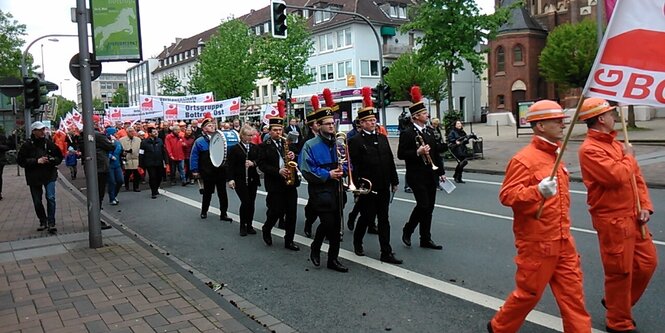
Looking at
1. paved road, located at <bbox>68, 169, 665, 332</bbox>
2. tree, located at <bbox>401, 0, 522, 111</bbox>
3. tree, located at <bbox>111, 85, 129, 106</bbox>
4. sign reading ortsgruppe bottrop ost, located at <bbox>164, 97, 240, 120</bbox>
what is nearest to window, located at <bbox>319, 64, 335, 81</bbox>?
tree, located at <bbox>401, 0, 522, 111</bbox>

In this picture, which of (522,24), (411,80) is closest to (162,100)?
(411,80)

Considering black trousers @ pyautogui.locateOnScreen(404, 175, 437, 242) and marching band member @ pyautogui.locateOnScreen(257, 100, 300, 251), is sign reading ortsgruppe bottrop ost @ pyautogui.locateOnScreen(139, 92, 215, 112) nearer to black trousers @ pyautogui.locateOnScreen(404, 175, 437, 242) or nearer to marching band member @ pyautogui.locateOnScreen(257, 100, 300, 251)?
marching band member @ pyautogui.locateOnScreen(257, 100, 300, 251)

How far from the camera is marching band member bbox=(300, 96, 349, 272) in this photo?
21.9 ft

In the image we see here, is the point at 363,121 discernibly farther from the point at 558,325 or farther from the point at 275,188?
the point at 558,325

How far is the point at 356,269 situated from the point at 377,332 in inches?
81.0

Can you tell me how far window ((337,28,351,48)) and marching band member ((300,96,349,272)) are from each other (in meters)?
53.6

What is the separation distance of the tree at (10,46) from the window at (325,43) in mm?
31025

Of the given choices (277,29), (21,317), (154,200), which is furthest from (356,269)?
(277,29)

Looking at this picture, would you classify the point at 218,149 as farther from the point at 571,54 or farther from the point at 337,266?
the point at 571,54

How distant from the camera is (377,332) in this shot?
482 centimetres

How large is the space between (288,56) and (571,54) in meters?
21.2

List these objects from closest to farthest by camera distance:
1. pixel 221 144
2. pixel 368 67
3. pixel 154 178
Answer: pixel 221 144, pixel 154 178, pixel 368 67

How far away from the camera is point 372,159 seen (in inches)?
280

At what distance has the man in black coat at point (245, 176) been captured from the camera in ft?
30.6
